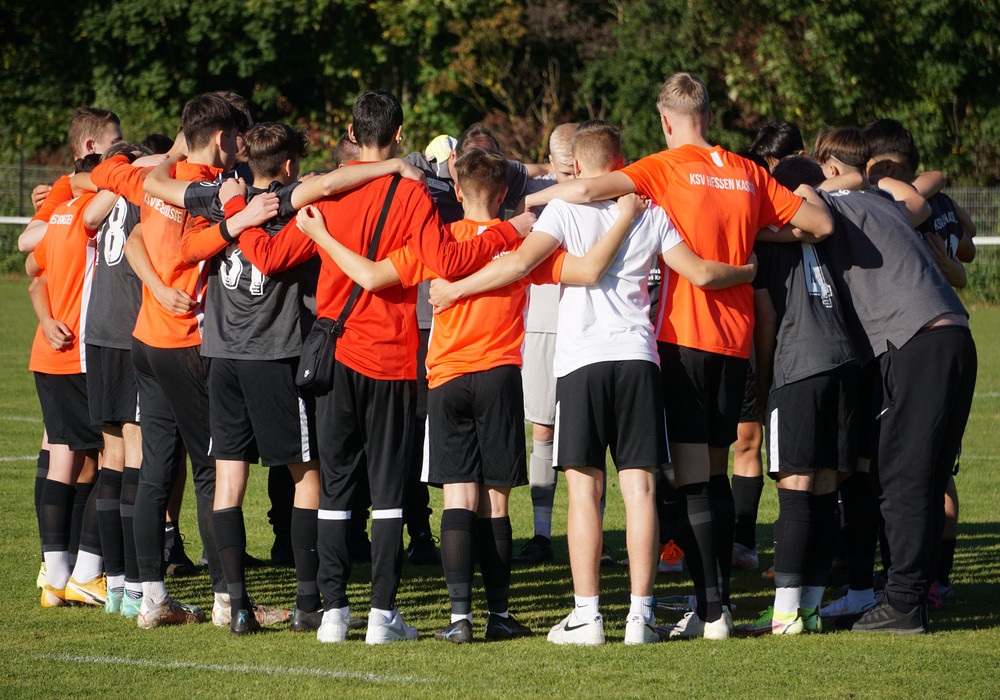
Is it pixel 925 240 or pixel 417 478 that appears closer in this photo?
pixel 925 240

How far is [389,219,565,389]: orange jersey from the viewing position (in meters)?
4.90

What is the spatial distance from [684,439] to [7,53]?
33.9m

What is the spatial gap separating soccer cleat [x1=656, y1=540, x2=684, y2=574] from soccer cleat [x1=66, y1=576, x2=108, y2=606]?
10.1ft

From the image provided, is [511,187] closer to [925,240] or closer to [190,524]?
[925,240]

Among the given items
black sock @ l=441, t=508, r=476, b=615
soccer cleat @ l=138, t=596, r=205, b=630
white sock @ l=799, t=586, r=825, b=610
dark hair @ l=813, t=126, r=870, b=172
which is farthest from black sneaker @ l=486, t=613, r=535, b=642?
dark hair @ l=813, t=126, r=870, b=172

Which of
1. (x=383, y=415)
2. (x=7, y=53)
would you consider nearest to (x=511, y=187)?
(x=383, y=415)

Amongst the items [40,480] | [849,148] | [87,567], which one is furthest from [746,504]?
[40,480]

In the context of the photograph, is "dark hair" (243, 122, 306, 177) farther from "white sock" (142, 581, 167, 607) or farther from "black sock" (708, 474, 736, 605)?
"black sock" (708, 474, 736, 605)

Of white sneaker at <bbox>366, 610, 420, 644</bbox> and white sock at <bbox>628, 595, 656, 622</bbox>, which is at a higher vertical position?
white sock at <bbox>628, 595, 656, 622</bbox>

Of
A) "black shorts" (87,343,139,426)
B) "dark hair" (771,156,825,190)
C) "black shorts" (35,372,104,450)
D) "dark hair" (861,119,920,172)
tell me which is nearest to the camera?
"dark hair" (771,156,825,190)

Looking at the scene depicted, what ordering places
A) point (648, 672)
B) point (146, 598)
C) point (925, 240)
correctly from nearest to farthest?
1. point (648, 672)
2. point (146, 598)
3. point (925, 240)

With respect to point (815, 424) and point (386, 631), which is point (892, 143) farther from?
point (386, 631)

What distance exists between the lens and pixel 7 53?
3362 cm

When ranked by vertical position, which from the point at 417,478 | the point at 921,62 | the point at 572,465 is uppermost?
the point at 921,62
